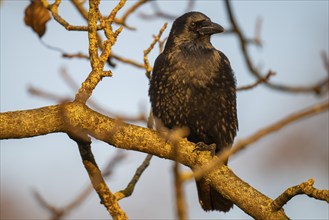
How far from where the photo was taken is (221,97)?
5.10m

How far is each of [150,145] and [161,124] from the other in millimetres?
1591

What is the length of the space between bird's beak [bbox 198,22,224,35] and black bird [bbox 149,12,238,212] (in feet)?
0.14

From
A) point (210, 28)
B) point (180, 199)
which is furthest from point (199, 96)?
point (180, 199)

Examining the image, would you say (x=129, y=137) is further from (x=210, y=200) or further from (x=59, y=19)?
(x=210, y=200)

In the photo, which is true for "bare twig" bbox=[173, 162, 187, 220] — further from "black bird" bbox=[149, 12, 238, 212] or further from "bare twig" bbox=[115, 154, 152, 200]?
"black bird" bbox=[149, 12, 238, 212]

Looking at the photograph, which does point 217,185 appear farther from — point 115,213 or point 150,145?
point 115,213

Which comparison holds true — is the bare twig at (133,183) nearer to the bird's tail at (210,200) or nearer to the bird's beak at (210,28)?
the bird's tail at (210,200)

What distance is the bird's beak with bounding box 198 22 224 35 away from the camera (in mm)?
5523

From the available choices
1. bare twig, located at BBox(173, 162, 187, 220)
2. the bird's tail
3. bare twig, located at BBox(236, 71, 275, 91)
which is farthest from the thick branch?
bare twig, located at BBox(173, 162, 187, 220)

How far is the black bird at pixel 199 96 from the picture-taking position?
16.5 ft

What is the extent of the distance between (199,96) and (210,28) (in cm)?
88

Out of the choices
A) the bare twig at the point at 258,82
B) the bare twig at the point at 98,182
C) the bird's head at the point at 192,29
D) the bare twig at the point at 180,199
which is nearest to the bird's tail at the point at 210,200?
the bare twig at the point at 258,82

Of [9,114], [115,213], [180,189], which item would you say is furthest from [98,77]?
[180,189]

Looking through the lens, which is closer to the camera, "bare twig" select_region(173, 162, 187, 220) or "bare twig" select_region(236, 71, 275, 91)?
"bare twig" select_region(173, 162, 187, 220)
